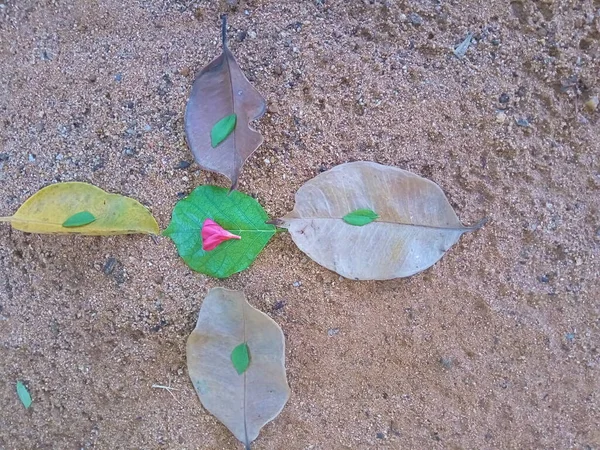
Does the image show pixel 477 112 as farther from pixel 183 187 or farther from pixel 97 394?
pixel 97 394

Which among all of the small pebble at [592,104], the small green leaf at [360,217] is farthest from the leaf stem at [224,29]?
the small pebble at [592,104]

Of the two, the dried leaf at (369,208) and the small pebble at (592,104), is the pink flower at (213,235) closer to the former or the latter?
the dried leaf at (369,208)

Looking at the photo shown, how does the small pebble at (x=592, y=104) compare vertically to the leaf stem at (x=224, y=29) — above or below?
below

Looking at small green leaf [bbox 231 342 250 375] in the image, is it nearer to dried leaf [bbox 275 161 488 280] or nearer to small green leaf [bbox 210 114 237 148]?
dried leaf [bbox 275 161 488 280]

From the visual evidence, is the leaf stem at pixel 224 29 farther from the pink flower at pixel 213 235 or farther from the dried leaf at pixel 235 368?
the dried leaf at pixel 235 368

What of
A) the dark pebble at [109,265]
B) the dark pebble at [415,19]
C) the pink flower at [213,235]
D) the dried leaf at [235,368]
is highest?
the dark pebble at [415,19]

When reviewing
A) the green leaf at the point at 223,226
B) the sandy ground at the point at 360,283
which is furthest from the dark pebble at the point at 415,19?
the green leaf at the point at 223,226
